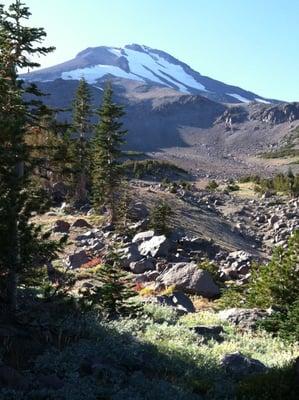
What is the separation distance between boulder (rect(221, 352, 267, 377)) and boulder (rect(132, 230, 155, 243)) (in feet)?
65.9

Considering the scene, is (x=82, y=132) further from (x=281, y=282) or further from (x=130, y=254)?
(x=281, y=282)

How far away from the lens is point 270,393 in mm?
9094

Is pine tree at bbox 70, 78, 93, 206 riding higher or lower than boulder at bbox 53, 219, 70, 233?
higher

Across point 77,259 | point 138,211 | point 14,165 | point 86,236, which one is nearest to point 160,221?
point 86,236

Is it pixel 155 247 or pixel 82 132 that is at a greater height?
pixel 82 132

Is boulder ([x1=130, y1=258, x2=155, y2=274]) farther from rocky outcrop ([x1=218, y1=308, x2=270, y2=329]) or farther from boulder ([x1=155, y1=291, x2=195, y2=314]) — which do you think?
rocky outcrop ([x1=218, y1=308, x2=270, y2=329])

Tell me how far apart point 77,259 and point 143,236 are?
17.3ft

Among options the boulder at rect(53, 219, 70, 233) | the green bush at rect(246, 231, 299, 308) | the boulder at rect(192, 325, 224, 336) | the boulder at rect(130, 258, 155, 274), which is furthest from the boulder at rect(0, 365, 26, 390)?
the boulder at rect(53, 219, 70, 233)

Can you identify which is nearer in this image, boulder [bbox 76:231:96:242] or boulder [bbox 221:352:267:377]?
boulder [bbox 221:352:267:377]

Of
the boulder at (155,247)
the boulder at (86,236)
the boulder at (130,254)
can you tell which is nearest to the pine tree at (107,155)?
the boulder at (86,236)

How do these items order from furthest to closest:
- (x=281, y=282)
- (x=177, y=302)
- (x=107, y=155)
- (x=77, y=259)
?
(x=107, y=155), (x=77, y=259), (x=177, y=302), (x=281, y=282)

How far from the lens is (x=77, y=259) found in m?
28.0

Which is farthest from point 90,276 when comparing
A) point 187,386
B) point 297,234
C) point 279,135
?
point 279,135

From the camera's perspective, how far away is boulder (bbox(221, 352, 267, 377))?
1062 cm
